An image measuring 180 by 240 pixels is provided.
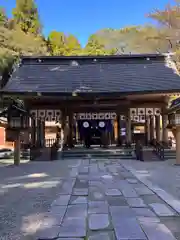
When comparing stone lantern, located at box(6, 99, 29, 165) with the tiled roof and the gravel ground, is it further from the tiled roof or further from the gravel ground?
the gravel ground

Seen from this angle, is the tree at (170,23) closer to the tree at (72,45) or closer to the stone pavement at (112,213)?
the tree at (72,45)

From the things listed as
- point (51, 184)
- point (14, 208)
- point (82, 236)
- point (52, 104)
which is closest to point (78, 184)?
point (51, 184)

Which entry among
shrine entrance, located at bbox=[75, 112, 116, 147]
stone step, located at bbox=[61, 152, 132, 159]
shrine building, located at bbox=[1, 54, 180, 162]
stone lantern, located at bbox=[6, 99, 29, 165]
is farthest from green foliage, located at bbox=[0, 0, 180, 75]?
stone step, located at bbox=[61, 152, 132, 159]

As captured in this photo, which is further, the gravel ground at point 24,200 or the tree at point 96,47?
the tree at point 96,47

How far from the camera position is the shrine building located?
12.4 m

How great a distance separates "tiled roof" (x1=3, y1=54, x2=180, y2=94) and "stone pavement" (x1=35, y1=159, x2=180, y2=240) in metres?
7.17

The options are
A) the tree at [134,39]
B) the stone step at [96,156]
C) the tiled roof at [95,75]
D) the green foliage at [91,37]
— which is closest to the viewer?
the stone step at [96,156]

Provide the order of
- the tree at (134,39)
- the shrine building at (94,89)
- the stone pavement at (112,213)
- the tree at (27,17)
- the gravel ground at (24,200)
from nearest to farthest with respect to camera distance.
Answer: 1. the stone pavement at (112,213)
2. the gravel ground at (24,200)
3. the shrine building at (94,89)
4. the tree at (134,39)
5. the tree at (27,17)

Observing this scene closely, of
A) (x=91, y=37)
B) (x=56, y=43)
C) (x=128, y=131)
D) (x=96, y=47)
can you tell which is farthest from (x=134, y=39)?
(x=128, y=131)

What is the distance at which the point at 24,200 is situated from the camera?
4.97 metres

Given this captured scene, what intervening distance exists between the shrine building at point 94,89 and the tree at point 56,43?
→ 11877mm

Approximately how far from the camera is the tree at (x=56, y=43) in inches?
1064

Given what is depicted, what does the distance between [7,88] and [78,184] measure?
7374mm

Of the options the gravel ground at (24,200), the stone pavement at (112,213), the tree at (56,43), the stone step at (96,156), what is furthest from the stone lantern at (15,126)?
the tree at (56,43)
